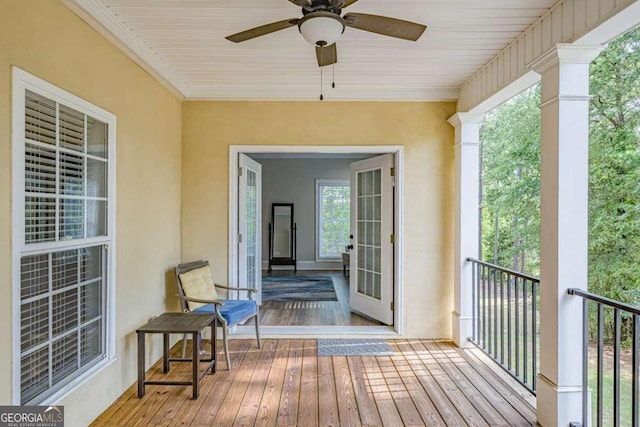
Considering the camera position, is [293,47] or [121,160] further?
[293,47]

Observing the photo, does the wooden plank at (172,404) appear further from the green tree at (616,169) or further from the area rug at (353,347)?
the green tree at (616,169)

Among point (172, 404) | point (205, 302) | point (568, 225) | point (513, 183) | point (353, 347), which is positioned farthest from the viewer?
point (513, 183)

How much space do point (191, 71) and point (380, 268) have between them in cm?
288

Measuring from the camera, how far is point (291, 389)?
2764mm

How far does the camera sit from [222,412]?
243 cm

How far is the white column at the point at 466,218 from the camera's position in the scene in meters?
3.69

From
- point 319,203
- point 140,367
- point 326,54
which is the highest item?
point 326,54

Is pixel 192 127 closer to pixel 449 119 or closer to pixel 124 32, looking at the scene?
pixel 124 32

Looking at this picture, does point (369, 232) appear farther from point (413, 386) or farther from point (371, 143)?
point (413, 386)

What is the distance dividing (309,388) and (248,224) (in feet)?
7.01

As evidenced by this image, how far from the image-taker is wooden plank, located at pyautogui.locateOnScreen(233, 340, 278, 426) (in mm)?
2375

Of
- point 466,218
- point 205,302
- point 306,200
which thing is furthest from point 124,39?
point 306,200

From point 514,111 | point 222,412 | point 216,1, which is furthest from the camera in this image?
point 514,111

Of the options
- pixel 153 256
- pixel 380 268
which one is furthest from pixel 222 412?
pixel 380 268
